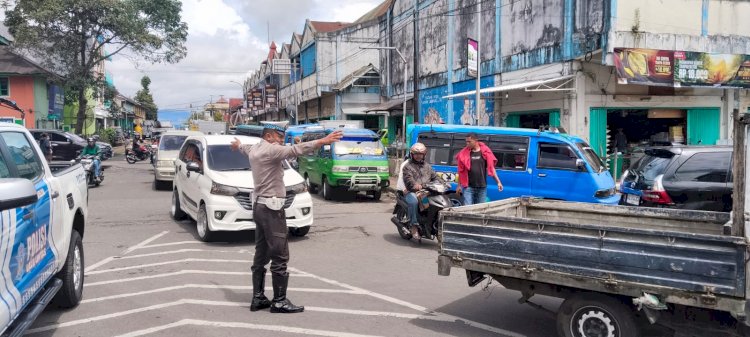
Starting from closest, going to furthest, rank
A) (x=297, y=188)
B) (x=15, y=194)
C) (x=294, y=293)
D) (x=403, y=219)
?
(x=15, y=194), (x=294, y=293), (x=297, y=188), (x=403, y=219)

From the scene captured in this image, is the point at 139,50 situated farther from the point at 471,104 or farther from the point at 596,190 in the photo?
the point at 596,190

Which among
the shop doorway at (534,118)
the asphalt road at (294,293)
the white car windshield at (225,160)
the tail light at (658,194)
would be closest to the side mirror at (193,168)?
the white car windshield at (225,160)

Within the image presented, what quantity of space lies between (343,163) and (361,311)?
9.69 m

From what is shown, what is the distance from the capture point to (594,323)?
455cm

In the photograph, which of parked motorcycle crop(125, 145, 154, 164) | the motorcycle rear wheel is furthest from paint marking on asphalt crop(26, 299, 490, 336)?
parked motorcycle crop(125, 145, 154, 164)

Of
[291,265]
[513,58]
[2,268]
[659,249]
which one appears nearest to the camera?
[2,268]

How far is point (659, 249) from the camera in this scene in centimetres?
412

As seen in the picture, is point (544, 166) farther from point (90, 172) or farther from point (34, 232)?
point (90, 172)

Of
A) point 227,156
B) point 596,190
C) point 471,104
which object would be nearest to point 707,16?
point 471,104

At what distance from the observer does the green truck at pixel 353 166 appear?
1533 cm

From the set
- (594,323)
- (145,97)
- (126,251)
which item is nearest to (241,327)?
(594,323)

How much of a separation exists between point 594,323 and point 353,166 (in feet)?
36.5

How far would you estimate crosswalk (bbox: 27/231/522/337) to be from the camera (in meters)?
5.20

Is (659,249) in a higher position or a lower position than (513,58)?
lower
